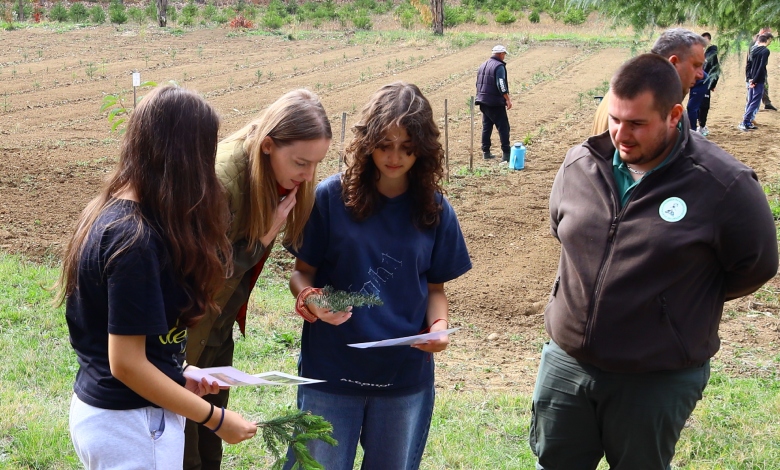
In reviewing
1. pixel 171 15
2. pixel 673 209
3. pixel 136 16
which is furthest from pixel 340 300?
pixel 136 16

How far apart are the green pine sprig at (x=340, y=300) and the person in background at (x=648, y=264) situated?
818 millimetres

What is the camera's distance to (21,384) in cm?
465

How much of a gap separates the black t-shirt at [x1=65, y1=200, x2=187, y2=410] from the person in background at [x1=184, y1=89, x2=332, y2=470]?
596 millimetres

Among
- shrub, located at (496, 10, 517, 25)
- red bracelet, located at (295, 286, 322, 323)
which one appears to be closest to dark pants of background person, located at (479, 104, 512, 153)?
red bracelet, located at (295, 286, 322, 323)

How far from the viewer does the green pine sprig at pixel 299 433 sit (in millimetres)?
2504

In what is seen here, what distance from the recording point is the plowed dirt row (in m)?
6.98

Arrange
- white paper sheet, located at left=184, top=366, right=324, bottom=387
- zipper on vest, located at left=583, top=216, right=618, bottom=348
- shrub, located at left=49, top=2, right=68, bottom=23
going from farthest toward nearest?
1. shrub, located at left=49, top=2, right=68, bottom=23
2. zipper on vest, located at left=583, top=216, right=618, bottom=348
3. white paper sheet, located at left=184, top=366, right=324, bottom=387

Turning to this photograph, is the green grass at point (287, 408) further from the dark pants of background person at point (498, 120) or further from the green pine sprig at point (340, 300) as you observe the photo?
the dark pants of background person at point (498, 120)

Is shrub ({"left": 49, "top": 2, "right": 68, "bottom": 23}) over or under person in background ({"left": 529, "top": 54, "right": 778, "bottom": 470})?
under

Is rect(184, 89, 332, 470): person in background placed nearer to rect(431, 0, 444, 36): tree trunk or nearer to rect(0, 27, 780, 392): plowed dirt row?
rect(0, 27, 780, 392): plowed dirt row

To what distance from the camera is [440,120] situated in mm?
16812

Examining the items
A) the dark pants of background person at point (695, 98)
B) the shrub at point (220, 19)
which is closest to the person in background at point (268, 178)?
the dark pants of background person at point (695, 98)

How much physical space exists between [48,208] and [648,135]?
8.24 m

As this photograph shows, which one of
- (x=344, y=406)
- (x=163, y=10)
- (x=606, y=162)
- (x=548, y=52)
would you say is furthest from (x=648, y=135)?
(x=163, y=10)
